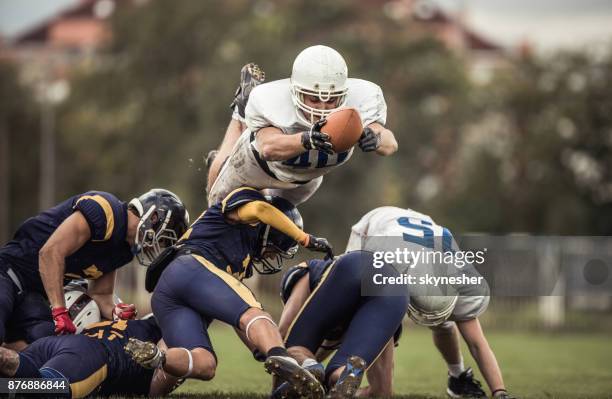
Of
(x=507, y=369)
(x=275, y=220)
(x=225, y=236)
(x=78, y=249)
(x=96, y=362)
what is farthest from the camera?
(x=507, y=369)

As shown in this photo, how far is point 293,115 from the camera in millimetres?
7363

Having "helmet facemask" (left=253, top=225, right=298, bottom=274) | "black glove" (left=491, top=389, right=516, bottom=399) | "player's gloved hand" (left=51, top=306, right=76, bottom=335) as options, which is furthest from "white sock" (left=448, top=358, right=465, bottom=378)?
"player's gloved hand" (left=51, top=306, right=76, bottom=335)

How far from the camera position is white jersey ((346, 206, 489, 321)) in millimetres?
7156

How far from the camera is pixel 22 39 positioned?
65688 mm

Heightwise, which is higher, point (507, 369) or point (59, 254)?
point (59, 254)

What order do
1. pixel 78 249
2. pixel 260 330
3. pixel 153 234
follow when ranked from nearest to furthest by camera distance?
1. pixel 260 330
2. pixel 78 249
3. pixel 153 234

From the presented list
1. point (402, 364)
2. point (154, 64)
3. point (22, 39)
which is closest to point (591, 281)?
point (402, 364)

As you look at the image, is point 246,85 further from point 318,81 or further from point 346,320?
point 346,320

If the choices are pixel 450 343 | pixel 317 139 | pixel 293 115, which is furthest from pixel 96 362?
pixel 450 343

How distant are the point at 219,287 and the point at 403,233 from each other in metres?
1.21

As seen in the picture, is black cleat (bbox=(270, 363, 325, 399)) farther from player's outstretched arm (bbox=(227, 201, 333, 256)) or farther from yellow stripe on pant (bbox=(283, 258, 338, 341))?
player's outstretched arm (bbox=(227, 201, 333, 256))

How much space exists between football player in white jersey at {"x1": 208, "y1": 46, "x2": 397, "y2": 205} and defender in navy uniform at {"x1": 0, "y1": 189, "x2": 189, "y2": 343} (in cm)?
80

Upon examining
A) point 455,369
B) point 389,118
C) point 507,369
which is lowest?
point 507,369

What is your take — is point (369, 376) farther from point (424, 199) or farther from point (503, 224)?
point (424, 199)
